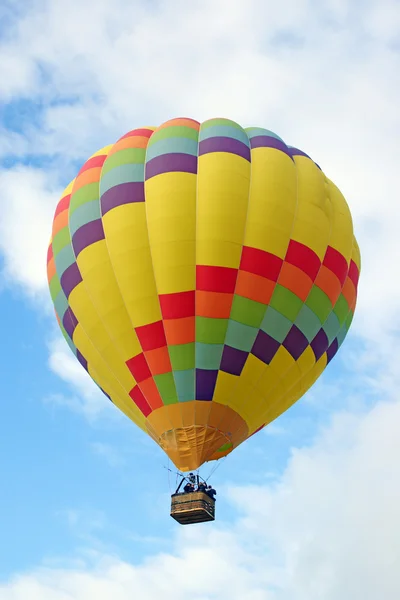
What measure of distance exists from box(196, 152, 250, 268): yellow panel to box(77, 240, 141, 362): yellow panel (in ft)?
5.67

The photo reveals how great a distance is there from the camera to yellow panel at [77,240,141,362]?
1936 centimetres

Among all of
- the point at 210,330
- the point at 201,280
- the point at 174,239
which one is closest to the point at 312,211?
the point at 201,280

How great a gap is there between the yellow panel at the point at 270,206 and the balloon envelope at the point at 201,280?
25mm

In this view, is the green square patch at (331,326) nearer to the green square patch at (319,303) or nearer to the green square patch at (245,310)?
the green square patch at (319,303)

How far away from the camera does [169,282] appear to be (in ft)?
62.4

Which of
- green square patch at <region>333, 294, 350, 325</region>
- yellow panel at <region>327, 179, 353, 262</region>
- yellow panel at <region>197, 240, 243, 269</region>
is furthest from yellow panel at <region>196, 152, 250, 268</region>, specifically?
green square patch at <region>333, 294, 350, 325</region>

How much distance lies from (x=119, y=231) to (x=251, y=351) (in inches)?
130

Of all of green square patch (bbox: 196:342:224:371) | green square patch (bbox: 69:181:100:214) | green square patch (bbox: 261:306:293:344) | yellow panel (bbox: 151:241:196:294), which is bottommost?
green square patch (bbox: 196:342:224:371)

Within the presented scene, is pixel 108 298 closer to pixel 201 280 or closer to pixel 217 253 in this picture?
pixel 201 280

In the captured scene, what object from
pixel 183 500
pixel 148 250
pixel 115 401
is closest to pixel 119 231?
pixel 148 250

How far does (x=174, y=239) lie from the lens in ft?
62.3

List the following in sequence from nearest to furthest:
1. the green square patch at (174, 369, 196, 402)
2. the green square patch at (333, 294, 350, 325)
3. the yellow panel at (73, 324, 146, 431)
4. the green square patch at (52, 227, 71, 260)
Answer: the green square patch at (174, 369, 196, 402) < the yellow panel at (73, 324, 146, 431) < the green square patch at (52, 227, 71, 260) < the green square patch at (333, 294, 350, 325)

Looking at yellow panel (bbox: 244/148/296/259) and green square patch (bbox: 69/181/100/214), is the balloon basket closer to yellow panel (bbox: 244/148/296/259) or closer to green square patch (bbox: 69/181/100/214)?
yellow panel (bbox: 244/148/296/259)

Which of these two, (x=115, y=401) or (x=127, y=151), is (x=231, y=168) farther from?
(x=115, y=401)
